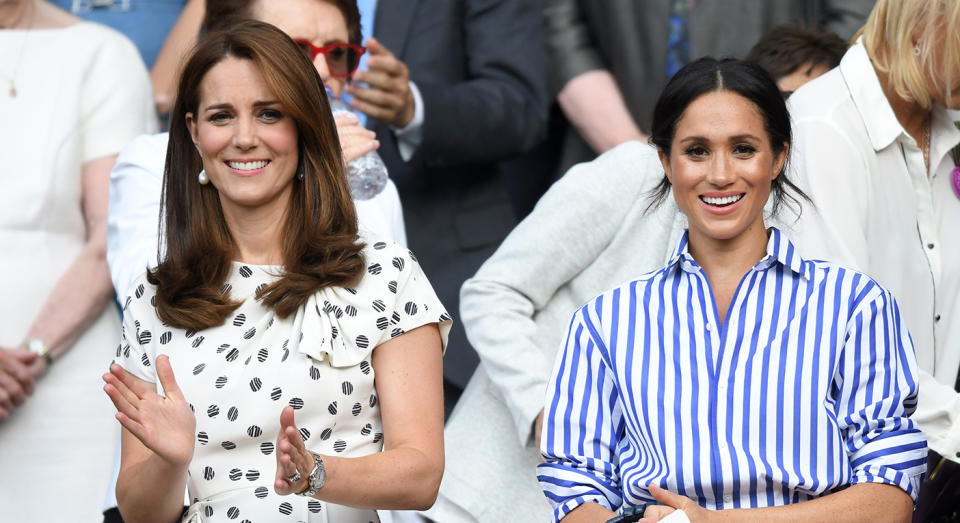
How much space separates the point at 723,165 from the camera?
2.76 metres

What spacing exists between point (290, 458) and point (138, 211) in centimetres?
133

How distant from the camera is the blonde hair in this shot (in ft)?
10.5

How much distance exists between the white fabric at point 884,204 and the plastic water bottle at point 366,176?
41.5 inches

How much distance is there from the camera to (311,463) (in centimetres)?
249

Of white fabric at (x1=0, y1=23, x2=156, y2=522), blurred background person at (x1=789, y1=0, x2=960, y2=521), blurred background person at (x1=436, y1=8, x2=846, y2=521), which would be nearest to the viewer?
blurred background person at (x1=789, y1=0, x2=960, y2=521)

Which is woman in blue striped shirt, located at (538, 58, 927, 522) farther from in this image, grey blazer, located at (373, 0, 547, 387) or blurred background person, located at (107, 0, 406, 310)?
grey blazer, located at (373, 0, 547, 387)

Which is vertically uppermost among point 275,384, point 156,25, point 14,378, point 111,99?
point 156,25

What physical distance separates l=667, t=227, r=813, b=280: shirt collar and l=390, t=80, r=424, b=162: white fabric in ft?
4.78

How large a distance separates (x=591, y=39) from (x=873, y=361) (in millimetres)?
2345

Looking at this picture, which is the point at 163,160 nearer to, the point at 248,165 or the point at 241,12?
the point at 241,12

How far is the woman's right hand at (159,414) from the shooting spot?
→ 256 cm

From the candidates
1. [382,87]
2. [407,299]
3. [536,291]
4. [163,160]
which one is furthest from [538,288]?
[163,160]

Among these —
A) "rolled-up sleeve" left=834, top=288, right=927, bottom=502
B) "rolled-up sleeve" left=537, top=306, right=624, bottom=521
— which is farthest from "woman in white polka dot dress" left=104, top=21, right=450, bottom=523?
"rolled-up sleeve" left=834, top=288, right=927, bottom=502

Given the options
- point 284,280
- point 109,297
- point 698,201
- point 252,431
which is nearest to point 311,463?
point 252,431
